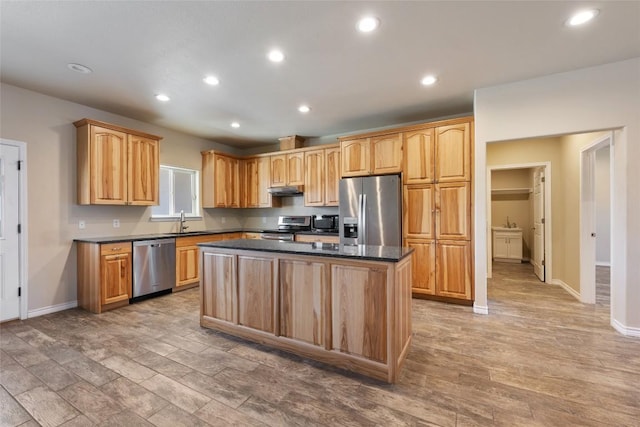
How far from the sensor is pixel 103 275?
11.8 ft

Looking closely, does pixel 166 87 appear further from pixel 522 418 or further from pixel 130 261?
pixel 522 418

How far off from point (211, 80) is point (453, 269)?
12.7 feet

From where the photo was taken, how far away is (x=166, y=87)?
133 inches

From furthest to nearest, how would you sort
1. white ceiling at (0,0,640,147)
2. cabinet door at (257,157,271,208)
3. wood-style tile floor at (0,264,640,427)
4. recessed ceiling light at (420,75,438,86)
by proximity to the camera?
cabinet door at (257,157,271,208), recessed ceiling light at (420,75,438,86), white ceiling at (0,0,640,147), wood-style tile floor at (0,264,640,427)

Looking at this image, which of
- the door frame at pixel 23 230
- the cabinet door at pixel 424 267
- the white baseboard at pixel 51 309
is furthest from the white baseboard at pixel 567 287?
the door frame at pixel 23 230

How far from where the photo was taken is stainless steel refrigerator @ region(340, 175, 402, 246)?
4105mm

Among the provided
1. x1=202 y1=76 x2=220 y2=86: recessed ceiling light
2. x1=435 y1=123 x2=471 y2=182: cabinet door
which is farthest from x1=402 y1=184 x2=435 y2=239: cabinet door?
x1=202 y1=76 x2=220 y2=86: recessed ceiling light

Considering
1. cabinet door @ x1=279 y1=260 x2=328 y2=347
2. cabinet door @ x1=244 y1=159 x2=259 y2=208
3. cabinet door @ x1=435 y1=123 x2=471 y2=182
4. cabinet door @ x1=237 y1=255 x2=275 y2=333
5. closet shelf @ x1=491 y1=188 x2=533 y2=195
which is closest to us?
cabinet door @ x1=279 y1=260 x2=328 y2=347

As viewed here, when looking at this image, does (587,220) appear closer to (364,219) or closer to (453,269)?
(453,269)

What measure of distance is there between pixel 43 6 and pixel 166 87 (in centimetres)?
135

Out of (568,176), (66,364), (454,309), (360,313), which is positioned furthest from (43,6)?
(568,176)

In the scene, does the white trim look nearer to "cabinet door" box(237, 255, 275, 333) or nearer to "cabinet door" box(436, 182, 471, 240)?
"cabinet door" box(436, 182, 471, 240)

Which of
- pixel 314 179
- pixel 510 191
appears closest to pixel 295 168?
pixel 314 179

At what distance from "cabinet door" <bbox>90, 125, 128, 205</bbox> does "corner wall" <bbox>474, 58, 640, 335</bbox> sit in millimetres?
5005
